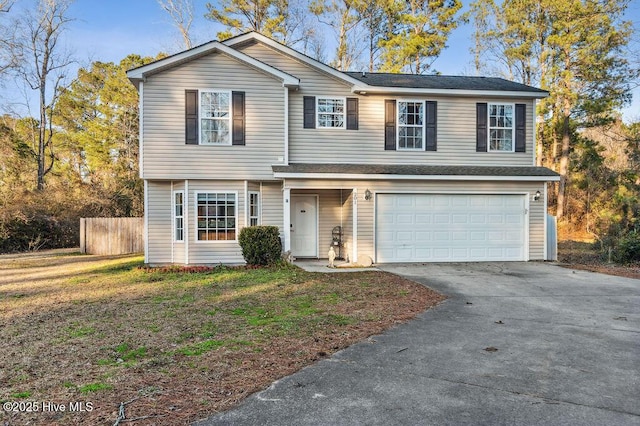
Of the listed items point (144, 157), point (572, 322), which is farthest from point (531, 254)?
point (144, 157)

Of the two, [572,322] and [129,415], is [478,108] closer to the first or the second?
[572,322]

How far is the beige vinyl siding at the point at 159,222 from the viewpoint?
499 inches

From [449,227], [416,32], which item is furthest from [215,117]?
[416,32]

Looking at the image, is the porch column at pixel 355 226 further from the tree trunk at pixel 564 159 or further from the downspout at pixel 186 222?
the tree trunk at pixel 564 159

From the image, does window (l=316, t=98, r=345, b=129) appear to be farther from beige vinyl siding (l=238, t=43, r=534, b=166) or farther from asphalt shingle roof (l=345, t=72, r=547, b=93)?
asphalt shingle roof (l=345, t=72, r=547, b=93)

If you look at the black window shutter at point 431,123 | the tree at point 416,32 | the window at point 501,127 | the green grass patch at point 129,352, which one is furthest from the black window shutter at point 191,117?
the tree at point 416,32

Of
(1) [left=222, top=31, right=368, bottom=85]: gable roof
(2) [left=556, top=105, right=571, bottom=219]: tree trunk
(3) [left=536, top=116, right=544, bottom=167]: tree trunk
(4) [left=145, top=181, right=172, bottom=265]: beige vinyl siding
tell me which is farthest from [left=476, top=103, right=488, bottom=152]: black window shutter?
(3) [left=536, top=116, right=544, bottom=167]: tree trunk

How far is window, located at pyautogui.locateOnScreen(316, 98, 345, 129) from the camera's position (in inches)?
512

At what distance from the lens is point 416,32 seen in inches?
980

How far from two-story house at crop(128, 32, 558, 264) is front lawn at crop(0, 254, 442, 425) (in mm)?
2602

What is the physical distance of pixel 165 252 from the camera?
41.9 feet

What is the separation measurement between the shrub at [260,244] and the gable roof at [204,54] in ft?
14.6

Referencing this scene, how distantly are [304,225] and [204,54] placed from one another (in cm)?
605

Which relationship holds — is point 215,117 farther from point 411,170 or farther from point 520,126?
point 520,126
